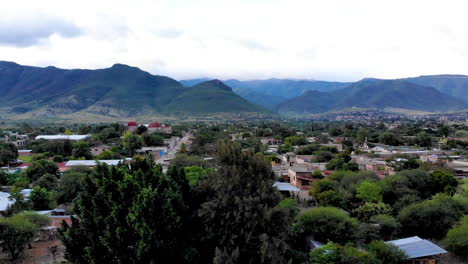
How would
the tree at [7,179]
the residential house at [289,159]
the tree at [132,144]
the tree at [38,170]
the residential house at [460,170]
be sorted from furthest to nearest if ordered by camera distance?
the tree at [132,144]
the residential house at [289,159]
the tree at [38,170]
the tree at [7,179]
the residential house at [460,170]

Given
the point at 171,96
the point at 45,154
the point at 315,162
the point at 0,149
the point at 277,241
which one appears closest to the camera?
the point at 277,241

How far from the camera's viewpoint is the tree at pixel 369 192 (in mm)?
20708

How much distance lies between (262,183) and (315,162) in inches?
1012

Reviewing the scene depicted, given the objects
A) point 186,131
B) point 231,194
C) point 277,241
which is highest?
point 231,194

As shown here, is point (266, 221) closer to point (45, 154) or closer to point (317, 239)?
point (317, 239)

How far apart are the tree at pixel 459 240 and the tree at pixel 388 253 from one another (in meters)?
2.74

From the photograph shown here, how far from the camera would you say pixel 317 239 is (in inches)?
635

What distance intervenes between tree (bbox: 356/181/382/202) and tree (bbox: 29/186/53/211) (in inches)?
729

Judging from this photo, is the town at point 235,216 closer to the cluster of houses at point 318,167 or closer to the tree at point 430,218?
the tree at point 430,218

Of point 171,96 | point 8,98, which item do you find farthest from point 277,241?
point 8,98

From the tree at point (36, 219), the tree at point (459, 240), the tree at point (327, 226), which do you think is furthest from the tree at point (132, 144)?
the tree at point (459, 240)

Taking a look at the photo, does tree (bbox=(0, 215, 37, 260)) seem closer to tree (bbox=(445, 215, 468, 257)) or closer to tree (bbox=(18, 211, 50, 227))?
tree (bbox=(18, 211, 50, 227))

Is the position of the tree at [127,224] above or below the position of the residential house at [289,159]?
above

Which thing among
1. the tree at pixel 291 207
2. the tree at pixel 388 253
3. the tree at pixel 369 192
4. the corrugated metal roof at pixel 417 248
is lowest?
the corrugated metal roof at pixel 417 248
